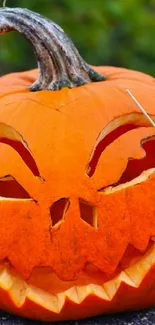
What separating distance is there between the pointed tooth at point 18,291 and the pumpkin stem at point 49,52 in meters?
0.68

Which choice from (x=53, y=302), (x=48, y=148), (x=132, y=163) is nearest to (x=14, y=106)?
(x=48, y=148)

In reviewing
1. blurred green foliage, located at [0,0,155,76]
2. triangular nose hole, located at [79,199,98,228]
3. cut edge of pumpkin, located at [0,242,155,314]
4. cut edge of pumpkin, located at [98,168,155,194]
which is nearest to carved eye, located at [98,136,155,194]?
cut edge of pumpkin, located at [98,168,155,194]

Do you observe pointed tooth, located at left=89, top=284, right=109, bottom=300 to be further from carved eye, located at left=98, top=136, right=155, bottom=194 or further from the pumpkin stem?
the pumpkin stem

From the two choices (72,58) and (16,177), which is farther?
(72,58)

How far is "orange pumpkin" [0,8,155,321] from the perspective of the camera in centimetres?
→ 256

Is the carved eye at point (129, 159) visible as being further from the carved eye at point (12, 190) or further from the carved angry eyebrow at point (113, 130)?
the carved eye at point (12, 190)

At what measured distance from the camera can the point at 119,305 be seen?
2.65 metres

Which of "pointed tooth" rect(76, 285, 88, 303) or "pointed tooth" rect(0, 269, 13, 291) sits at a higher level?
"pointed tooth" rect(76, 285, 88, 303)

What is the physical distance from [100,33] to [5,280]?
8.69 feet

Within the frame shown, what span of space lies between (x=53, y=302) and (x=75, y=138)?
544 mm

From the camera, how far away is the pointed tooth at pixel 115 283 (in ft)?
8.47

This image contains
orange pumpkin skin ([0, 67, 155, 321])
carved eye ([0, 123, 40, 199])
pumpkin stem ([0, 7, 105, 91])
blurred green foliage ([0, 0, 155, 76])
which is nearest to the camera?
orange pumpkin skin ([0, 67, 155, 321])

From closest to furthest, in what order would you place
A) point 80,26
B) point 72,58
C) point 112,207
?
1. point 112,207
2. point 72,58
3. point 80,26

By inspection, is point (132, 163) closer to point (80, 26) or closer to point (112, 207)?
point (112, 207)
